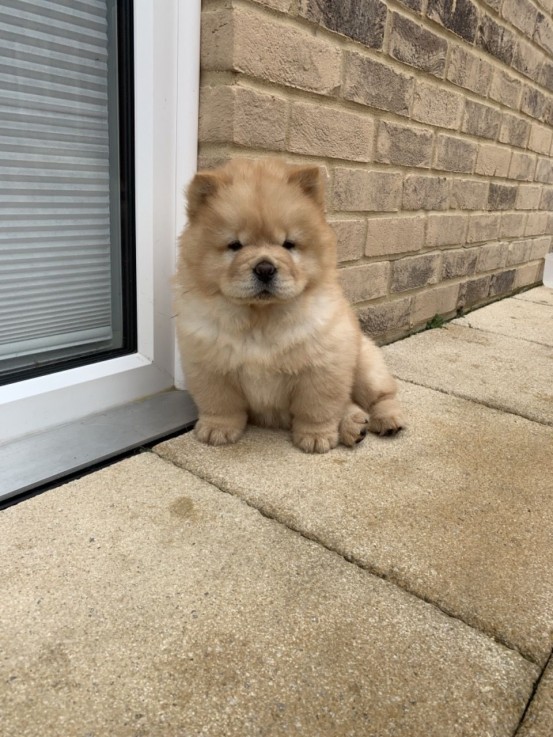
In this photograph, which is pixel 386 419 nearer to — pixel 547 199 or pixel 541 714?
pixel 541 714

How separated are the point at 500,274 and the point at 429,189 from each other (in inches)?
58.3

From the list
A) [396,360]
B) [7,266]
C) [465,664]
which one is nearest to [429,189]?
[396,360]

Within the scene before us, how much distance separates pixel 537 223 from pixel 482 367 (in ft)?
8.63

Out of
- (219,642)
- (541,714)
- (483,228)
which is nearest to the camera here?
(541,714)

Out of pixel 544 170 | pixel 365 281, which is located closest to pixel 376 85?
pixel 365 281

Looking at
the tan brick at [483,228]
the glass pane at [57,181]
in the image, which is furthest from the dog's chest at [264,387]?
the tan brick at [483,228]

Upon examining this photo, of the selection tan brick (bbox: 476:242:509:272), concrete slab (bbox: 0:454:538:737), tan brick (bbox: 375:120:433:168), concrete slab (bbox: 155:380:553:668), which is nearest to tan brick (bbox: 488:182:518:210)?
tan brick (bbox: 476:242:509:272)

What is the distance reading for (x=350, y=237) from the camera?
238 cm

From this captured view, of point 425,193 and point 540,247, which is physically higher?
point 425,193

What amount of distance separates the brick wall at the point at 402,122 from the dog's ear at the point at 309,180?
0.34 m

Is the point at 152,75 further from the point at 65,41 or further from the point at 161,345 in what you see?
the point at 161,345

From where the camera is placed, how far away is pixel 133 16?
1.67 metres

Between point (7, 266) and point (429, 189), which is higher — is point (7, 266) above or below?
below

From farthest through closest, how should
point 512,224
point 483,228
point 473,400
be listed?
1. point 512,224
2. point 483,228
3. point 473,400
